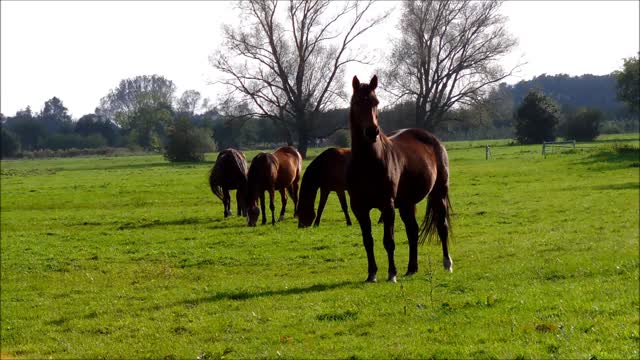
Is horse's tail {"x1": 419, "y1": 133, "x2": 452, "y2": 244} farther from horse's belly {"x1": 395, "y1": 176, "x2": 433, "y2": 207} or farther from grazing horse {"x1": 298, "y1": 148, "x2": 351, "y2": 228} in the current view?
grazing horse {"x1": 298, "y1": 148, "x2": 351, "y2": 228}

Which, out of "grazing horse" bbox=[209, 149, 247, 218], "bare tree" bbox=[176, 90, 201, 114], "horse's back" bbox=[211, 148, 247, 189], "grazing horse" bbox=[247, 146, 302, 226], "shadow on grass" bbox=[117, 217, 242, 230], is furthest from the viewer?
"bare tree" bbox=[176, 90, 201, 114]

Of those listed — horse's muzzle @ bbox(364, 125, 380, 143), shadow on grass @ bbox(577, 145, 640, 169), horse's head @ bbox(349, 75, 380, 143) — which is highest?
horse's head @ bbox(349, 75, 380, 143)

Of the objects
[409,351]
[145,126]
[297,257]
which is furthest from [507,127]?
[409,351]

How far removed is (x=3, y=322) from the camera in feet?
32.6

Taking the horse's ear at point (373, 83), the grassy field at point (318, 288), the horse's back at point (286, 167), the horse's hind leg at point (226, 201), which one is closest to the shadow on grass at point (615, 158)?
the grassy field at point (318, 288)

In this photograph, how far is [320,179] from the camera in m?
13.6

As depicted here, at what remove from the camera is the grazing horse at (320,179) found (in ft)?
41.4

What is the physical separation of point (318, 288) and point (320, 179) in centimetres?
381

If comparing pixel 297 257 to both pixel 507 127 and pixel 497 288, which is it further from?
pixel 507 127

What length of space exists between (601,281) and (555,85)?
133100 millimetres

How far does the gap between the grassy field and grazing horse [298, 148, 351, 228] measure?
954 millimetres

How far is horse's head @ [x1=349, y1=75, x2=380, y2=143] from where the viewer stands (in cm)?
840

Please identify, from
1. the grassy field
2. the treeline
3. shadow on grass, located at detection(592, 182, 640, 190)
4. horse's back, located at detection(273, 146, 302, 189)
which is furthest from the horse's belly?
the treeline

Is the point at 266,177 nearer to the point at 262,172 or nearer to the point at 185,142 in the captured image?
the point at 262,172
